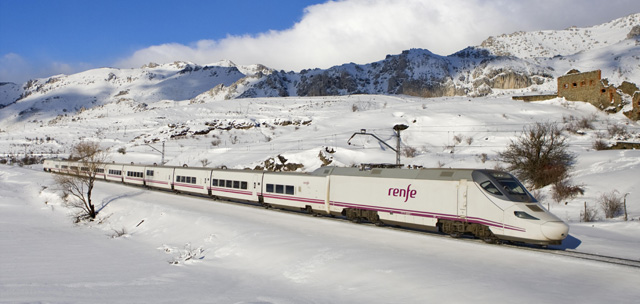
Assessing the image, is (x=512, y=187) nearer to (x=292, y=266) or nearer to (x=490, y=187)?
(x=490, y=187)

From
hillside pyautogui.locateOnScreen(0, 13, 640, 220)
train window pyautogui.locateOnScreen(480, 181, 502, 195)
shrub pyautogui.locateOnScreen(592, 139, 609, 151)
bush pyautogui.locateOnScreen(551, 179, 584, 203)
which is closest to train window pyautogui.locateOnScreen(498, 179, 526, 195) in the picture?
train window pyautogui.locateOnScreen(480, 181, 502, 195)

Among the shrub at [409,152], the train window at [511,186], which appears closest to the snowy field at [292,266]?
the train window at [511,186]

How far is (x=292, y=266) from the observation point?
16.4 metres

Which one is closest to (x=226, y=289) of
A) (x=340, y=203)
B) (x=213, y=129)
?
(x=340, y=203)

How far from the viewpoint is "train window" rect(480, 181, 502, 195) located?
16.9 m

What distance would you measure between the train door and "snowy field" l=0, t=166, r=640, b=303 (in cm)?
131

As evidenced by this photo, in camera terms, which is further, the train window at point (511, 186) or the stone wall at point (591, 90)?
the stone wall at point (591, 90)

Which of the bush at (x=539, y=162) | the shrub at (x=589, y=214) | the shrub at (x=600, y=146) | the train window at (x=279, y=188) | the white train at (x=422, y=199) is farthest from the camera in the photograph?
the shrub at (x=600, y=146)

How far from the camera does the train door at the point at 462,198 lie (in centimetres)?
1784

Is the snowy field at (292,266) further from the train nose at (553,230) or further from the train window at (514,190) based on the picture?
the train window at (514,190)

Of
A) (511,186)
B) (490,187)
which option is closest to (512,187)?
(511,186)

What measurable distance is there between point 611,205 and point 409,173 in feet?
52.5

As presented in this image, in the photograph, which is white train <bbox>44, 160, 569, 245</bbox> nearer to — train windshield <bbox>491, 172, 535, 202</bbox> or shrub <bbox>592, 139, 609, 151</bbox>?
train windshield <bbox>491, 172, 535, 202</bbox>

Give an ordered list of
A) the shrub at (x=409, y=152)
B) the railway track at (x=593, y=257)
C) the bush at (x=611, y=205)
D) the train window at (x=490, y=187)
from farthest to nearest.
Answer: the shrub at (x=409, y=152)
the bush at (x=611, y=205)
the train window at (x=490, y=187)
the railway track at (x=593, y=257)
